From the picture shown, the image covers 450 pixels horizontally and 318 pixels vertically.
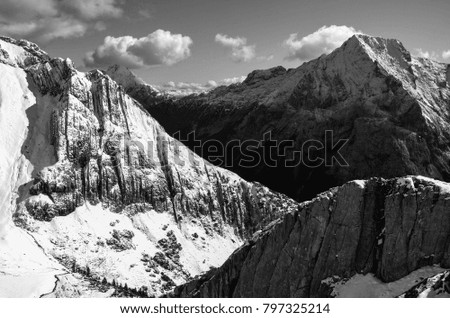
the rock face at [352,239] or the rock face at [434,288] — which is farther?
the rock face at [352,239]

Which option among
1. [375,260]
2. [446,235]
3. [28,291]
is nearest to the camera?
[446,235]

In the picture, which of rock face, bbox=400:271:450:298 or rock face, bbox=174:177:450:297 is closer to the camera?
rock face, bbox=400:271:450:298

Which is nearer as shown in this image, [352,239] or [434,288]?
[434,288]

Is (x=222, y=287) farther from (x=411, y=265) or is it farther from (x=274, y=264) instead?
(x=411, y=265)

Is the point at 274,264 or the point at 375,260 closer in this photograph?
the point at 375,260

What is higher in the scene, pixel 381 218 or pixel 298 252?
pixel 381 218

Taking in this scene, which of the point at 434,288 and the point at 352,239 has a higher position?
the point at 352,239
